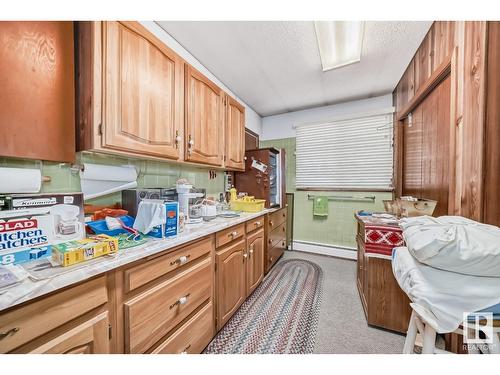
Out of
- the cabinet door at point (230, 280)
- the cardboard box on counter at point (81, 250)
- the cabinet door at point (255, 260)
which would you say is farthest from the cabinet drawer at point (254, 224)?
the cardboard box on counter at point (81, 250)

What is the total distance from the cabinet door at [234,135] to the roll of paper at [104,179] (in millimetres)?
964

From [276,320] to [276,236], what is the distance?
3.86 feet

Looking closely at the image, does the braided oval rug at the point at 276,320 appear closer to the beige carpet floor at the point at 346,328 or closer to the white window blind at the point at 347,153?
the beige carpet floor at the point at 346,328

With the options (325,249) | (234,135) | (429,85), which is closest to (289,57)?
(234,135)

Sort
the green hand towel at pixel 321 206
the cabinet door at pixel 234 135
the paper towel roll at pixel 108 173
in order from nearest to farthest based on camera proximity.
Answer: the paper towel roll at pixel 108 173, the cabinet door at pixel 234 135, the green hand towel at pixel 321 206

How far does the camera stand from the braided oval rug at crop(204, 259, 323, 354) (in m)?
1.33

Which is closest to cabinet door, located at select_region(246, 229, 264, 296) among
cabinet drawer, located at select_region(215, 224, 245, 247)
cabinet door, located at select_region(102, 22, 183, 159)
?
cabinet drawer, located at select_region(215, 224, 245, 247)

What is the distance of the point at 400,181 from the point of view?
7.81 ft

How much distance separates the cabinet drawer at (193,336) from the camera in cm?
99

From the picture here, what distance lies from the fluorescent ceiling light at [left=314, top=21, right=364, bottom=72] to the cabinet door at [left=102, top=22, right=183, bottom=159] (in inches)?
48.2

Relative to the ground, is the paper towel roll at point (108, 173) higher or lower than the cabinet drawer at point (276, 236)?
higher

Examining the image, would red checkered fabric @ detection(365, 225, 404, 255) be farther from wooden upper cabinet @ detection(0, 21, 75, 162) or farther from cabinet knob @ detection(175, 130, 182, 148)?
wooden upper cabinet @ detection(0, 21, 75, 162)

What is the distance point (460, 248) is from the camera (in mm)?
649
